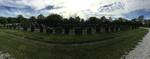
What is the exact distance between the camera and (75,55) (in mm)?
7539

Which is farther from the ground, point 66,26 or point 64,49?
point 66,26

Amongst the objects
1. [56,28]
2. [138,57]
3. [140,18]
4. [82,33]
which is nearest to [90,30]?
[82,33]

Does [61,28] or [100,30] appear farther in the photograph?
[100,30]

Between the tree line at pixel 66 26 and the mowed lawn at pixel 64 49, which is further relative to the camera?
the tree line at pixel 66 26

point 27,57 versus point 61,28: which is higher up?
point 61,28

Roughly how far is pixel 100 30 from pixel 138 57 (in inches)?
564

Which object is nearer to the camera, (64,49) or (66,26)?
(64,49)

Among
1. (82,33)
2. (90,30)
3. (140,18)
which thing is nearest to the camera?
(82,33)

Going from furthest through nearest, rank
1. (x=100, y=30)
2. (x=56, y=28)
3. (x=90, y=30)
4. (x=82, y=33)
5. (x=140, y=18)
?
(x=140, y=18) → (x=100, y=30) → (x=90, y=30) → (x=56, y=28) → (x=82, y=33)

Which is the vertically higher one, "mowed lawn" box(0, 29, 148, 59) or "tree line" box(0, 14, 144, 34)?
"tree line" box(0, 14, 144, 34)

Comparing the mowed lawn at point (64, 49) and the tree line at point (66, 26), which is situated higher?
the tree line at point (66, 26)

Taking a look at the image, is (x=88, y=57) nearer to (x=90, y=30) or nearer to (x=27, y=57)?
(x=27, y=57)

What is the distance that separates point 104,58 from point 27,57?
369 cm

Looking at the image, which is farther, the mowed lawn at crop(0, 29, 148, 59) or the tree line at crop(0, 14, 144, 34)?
the tree line at crop(0, 14, 144, 34)
